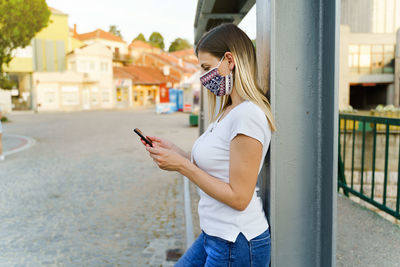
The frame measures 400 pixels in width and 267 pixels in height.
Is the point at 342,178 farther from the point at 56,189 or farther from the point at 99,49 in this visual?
the point at 99,49

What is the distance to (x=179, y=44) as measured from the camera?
4124 inches

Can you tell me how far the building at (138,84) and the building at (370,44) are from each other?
2541cm

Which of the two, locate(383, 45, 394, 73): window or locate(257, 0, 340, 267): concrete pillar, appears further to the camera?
locate(383, 45, 394, 73): window

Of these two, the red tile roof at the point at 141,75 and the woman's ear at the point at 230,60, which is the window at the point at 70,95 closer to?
the red tile roof at the point at 141,75

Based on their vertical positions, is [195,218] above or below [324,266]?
below

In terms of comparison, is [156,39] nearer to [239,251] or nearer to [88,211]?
[88,211]

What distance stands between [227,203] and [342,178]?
480 cm

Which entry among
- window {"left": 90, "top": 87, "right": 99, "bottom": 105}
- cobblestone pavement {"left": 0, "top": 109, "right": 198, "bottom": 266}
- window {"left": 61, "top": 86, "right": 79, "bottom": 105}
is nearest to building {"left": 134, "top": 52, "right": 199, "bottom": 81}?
window {"left": 90, "top": 87, "right": 99, "bottom": 105}

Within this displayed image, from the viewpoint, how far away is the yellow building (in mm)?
39844

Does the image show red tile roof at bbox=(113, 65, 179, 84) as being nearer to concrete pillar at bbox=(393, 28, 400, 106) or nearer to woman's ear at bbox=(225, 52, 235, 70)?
concrete pillar at bbox=(393, 28, 400, 106)

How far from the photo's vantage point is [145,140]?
172cm

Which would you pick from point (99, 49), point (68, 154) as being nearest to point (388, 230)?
point (68, 154)

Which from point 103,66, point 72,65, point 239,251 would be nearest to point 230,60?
point 239,251

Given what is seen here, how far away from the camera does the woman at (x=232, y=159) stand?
151 centimetres
